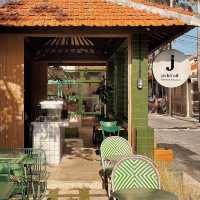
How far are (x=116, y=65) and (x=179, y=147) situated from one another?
12.8 ft

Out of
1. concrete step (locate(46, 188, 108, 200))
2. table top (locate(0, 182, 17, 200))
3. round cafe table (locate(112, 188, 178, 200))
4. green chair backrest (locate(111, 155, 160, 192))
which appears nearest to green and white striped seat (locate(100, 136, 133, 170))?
concrete step (locate(46, 188, 108, 200))

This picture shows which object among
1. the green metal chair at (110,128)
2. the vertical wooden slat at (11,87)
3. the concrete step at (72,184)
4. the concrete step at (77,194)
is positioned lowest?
the concrete step at (77,194)

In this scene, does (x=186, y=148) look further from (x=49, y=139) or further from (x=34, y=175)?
(x=34, y=175)

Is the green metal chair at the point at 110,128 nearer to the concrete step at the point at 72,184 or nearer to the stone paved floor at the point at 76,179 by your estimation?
the stone paved floor at the point at 76,179

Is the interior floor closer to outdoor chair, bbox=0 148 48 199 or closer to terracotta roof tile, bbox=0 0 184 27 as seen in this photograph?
outdoor chair, bbox=0 148 48 199

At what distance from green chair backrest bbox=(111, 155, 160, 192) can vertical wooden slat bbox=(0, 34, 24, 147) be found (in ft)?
17.1

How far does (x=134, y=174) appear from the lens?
6.04 m

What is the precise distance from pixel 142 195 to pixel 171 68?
6.17 meters

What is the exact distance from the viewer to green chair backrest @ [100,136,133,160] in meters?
8.61

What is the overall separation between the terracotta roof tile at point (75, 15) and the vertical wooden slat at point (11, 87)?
594mm

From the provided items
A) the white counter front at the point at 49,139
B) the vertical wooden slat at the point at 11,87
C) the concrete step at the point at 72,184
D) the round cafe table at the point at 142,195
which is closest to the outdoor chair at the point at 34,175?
the concrete step at the point at 72,184

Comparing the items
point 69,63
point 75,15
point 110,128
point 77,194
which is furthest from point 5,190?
point 69,63

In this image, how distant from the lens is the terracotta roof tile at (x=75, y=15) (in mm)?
10281

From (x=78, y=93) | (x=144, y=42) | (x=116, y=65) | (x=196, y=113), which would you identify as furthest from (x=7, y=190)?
(x=196, y=113)
